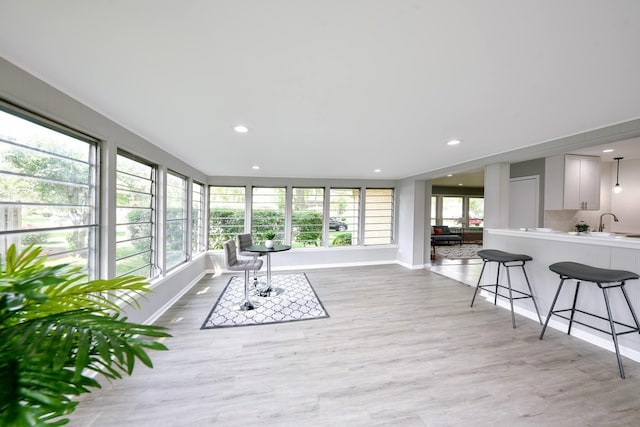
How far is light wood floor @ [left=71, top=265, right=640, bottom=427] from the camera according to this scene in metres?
1.66

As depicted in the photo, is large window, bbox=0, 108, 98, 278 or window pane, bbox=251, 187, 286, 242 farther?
window pane, bbox=251, 187, 286, 242

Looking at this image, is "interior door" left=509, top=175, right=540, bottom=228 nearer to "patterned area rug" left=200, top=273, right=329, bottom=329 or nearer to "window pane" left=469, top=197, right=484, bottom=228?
"patterned area rug" left=200, top=273, right=329, bottom=329

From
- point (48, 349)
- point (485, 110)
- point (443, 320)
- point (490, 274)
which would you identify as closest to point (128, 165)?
point (48, 349)

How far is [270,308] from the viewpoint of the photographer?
3.43 metres

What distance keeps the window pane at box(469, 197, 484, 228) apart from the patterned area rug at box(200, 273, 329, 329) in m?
9.06

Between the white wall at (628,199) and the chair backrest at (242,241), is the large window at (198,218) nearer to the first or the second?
the chair backrest at (242,241)

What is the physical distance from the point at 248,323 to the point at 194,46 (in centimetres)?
282

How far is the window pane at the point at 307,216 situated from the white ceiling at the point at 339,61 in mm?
3539

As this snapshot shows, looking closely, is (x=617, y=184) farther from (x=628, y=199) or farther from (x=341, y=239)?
(x=341, y=239)

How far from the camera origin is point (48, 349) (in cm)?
63

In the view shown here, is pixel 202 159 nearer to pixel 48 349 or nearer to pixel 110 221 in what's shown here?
pixel 110 221

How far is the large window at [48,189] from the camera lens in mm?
1553

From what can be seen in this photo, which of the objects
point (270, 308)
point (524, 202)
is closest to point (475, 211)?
point (524, 202)

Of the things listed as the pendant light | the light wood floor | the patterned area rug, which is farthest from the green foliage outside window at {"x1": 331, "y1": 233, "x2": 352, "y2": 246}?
the pendant light
